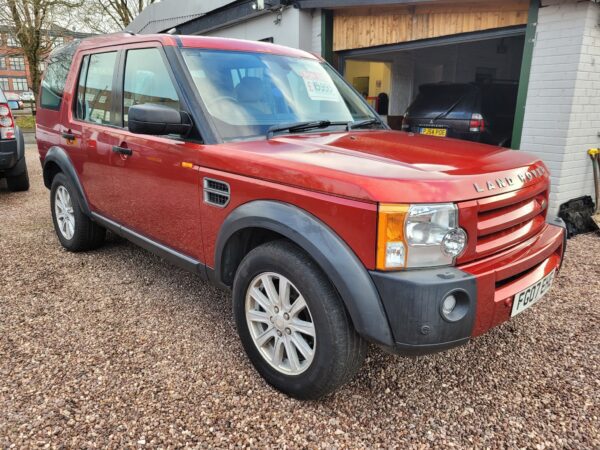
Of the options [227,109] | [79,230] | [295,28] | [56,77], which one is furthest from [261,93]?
[295,28]

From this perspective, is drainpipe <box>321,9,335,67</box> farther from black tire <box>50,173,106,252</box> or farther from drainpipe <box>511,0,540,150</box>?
black tire <box>50,173,106,252</box>

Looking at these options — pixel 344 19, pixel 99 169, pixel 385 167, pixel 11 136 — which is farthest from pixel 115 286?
pixel 344 19

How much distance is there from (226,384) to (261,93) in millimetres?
1739

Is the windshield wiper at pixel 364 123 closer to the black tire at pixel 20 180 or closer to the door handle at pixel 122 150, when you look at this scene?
Answer: the door handle at pixel 122 150

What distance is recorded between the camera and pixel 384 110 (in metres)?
13.9

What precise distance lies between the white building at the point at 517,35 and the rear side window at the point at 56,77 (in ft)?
8.87

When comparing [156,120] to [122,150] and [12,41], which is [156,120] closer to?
[122,150]

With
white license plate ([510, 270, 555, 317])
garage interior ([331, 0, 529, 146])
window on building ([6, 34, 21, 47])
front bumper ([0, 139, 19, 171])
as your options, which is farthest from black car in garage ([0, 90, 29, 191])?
A: window on building ([6, 34, 21, 47])

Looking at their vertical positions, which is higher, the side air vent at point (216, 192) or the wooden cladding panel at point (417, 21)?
the wooden cladding panel at point (417, 21)

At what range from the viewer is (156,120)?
247 cm

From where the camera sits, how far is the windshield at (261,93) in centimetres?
269

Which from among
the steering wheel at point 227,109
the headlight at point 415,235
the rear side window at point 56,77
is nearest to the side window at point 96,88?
the rear side window at point 56,77

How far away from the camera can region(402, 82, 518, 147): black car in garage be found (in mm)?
7625

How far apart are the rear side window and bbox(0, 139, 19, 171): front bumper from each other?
2.22 metres
